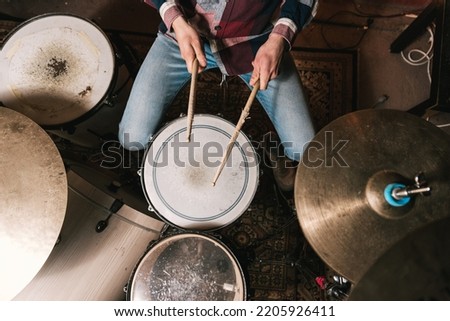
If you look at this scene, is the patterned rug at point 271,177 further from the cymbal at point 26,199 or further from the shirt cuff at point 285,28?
the shirt cuff at point 285,28

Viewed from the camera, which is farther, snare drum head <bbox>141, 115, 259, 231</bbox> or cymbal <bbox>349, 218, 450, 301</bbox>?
snare drum head <bbox>141, 115, 259, 231</bbox>

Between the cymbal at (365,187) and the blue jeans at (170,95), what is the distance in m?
0.27

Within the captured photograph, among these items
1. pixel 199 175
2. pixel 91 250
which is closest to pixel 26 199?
pixel 91 250

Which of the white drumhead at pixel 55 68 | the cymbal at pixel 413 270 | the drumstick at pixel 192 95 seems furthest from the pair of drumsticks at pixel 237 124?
the cymbal at pixel 413 270

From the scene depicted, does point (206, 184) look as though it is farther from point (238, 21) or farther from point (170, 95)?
point (238, 21)

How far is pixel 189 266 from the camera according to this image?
1.09 meters

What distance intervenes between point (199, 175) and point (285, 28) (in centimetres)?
54

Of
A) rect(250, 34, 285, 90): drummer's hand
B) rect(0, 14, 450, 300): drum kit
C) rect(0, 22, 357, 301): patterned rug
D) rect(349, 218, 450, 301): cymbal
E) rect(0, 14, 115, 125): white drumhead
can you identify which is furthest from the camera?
rect(0, 22, 357, 301): patterned rug

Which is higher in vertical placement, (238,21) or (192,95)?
(238,21)

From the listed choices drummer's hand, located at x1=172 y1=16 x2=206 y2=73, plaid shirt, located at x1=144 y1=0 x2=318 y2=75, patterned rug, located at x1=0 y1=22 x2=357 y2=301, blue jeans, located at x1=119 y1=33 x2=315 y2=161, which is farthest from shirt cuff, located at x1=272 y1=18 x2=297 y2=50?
patterned rug, located at x1=0 y1=22 x2=357 y2=301

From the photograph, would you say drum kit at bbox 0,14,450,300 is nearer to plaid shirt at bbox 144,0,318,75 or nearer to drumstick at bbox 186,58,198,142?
drumstick at bbox 186,58,198,142

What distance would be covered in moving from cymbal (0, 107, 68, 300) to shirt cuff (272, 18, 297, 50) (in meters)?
0.76

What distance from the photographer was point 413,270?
0.65 metres

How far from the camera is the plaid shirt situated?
3.49 feet
